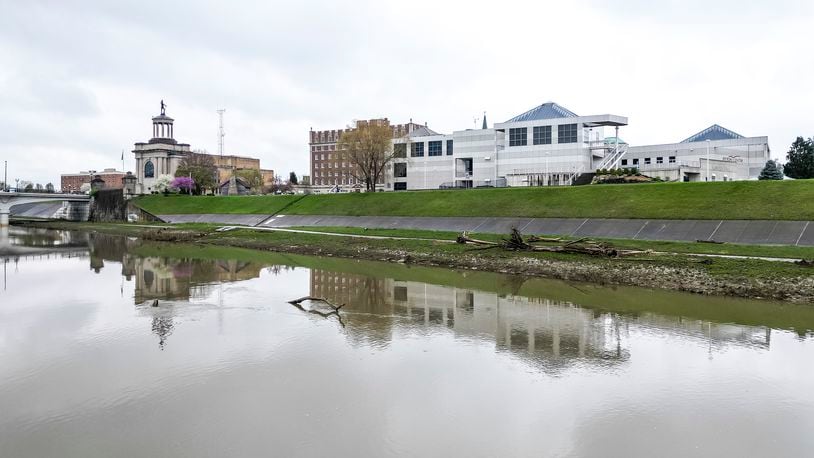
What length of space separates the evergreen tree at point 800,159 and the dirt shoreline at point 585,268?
161ft

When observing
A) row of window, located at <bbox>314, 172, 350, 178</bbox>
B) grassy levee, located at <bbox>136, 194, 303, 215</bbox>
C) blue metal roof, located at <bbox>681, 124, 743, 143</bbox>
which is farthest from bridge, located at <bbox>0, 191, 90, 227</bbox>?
blue metal roof, located at <bbox>681, 124, 743, 143</bbox>

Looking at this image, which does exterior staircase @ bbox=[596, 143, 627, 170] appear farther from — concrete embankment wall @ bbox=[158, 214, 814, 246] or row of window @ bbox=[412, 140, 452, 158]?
concrete embankment wall @ bbox=[158, 214, 814, 246]

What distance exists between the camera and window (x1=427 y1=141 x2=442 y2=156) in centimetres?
9488

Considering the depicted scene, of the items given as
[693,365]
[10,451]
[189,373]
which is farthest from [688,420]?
[10,451]

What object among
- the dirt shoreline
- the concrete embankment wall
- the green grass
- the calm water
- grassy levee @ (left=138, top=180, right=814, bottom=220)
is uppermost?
grassy levee @ (left=138, top=180, right=814, bottom=220)

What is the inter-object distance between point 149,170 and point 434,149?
85.2 metres

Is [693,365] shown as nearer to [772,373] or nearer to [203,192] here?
[772,373]

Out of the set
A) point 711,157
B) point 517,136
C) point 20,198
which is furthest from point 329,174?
point 711,157

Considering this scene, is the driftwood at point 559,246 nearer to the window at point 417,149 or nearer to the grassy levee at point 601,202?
the grassy levee at point 601,202

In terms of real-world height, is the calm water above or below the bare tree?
below

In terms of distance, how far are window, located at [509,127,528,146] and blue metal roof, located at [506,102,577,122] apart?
1.86 m

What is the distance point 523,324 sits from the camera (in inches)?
843

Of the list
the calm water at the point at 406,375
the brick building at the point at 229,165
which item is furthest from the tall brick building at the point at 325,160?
the calm water at the point at 406,375

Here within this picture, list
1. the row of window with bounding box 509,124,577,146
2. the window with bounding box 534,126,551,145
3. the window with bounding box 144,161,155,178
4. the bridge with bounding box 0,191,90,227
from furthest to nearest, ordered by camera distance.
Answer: the window with bounding box 144,161,155,178 → the bridge with bounding box 0,191,90,227 → the window with bounding box 534,126,551,145 → the row of window with bounding box 509,124,577,146
